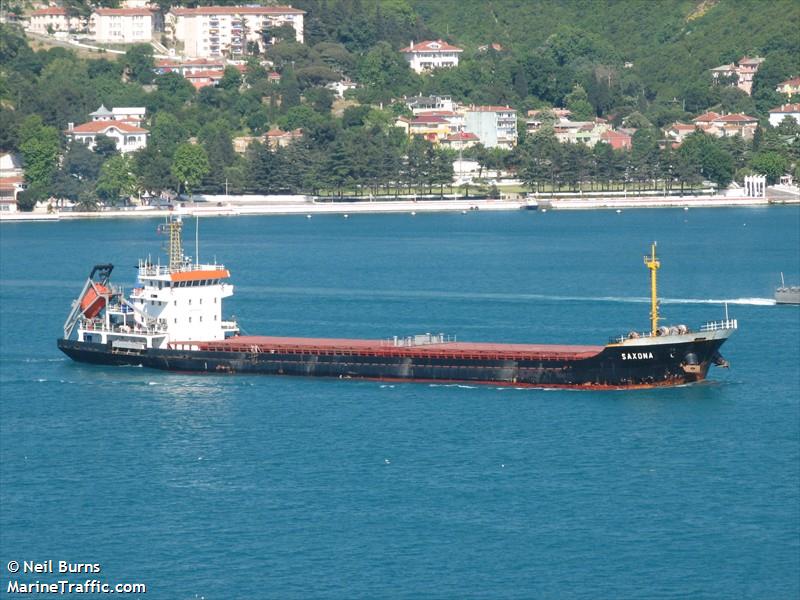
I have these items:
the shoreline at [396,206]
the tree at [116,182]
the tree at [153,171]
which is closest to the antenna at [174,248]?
the shoreline at [396,206]

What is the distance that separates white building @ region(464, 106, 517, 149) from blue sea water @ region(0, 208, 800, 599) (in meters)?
100

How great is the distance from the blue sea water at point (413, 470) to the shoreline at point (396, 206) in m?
69.9

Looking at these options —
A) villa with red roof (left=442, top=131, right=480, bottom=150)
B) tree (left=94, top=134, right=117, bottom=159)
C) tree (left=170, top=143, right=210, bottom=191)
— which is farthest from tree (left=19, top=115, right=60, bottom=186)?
villa with red roof (left=442, top=131, right=480, bottom=150)

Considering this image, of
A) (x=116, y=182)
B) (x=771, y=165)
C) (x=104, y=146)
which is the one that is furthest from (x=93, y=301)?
(x=771, y=165)

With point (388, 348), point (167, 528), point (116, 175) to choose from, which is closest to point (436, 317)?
point (388, 348)

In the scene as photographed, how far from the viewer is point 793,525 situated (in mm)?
51938

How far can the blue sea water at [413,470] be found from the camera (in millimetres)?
48719

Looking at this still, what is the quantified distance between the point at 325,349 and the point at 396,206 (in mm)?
97856

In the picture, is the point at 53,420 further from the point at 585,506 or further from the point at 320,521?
the point at 585,506

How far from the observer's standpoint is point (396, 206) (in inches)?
6727

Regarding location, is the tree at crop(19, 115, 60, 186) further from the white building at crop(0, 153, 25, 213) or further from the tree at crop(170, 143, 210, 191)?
the tree at crop(170, 143, 210, 191)

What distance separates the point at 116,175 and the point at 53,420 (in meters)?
103

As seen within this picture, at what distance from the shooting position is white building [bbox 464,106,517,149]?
642 feet

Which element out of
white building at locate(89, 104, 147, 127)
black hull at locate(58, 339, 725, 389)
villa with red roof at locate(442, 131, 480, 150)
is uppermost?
white building at locate(89, 104, 147, 127)
